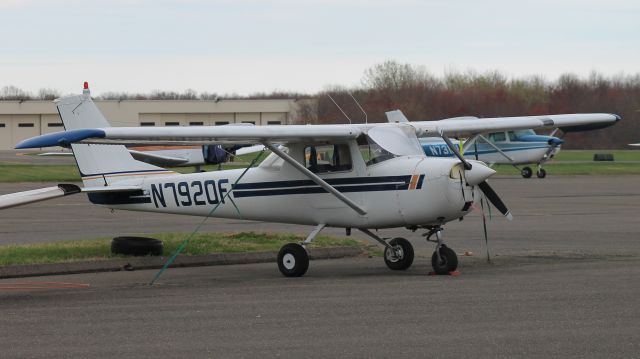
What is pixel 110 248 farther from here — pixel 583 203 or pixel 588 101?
pixel 588 101

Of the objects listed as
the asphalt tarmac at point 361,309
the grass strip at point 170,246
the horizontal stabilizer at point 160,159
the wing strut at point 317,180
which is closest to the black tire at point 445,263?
the asphalt tarmac at point 361,309

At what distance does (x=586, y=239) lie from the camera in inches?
707

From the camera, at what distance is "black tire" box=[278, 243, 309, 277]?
537 inches

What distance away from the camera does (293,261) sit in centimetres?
1369

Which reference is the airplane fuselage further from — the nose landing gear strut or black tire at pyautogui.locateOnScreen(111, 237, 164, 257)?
black tire at pyautogui.locateOnScreen(111, 237, 164, 257)

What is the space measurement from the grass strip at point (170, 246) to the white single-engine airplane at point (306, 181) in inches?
29.3

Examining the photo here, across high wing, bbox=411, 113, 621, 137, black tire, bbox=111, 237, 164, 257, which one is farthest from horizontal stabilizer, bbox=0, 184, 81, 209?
high wing, bbox=411, 113, 621, 137

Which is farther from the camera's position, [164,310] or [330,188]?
[330,188]

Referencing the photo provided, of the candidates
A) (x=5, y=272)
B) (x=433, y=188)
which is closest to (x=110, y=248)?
(x=5, y=272)

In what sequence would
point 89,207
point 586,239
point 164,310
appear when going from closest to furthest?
point 164,310
point 586,239
point 89,207

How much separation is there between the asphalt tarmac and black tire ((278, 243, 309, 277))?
0.15 m

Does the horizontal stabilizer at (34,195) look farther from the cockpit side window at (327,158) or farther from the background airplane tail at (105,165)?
the cockpit side window at (327,158)

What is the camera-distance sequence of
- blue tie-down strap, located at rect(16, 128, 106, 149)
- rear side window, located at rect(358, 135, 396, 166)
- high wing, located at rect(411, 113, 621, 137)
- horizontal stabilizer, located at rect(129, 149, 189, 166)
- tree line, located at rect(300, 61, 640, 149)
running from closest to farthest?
blue tie-down strap, located at rect(16, 128, 106, 149) < rear side window, located at rect(358, 135, 396, 166) < high wing, located at rect(411, 113, 621, 137) < horizontal stabilizer, located at rect(129, 149, 189, 166) < tree line, located at rect(300, 61, 640, 149)

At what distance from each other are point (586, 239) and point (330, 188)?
20.0 ft
